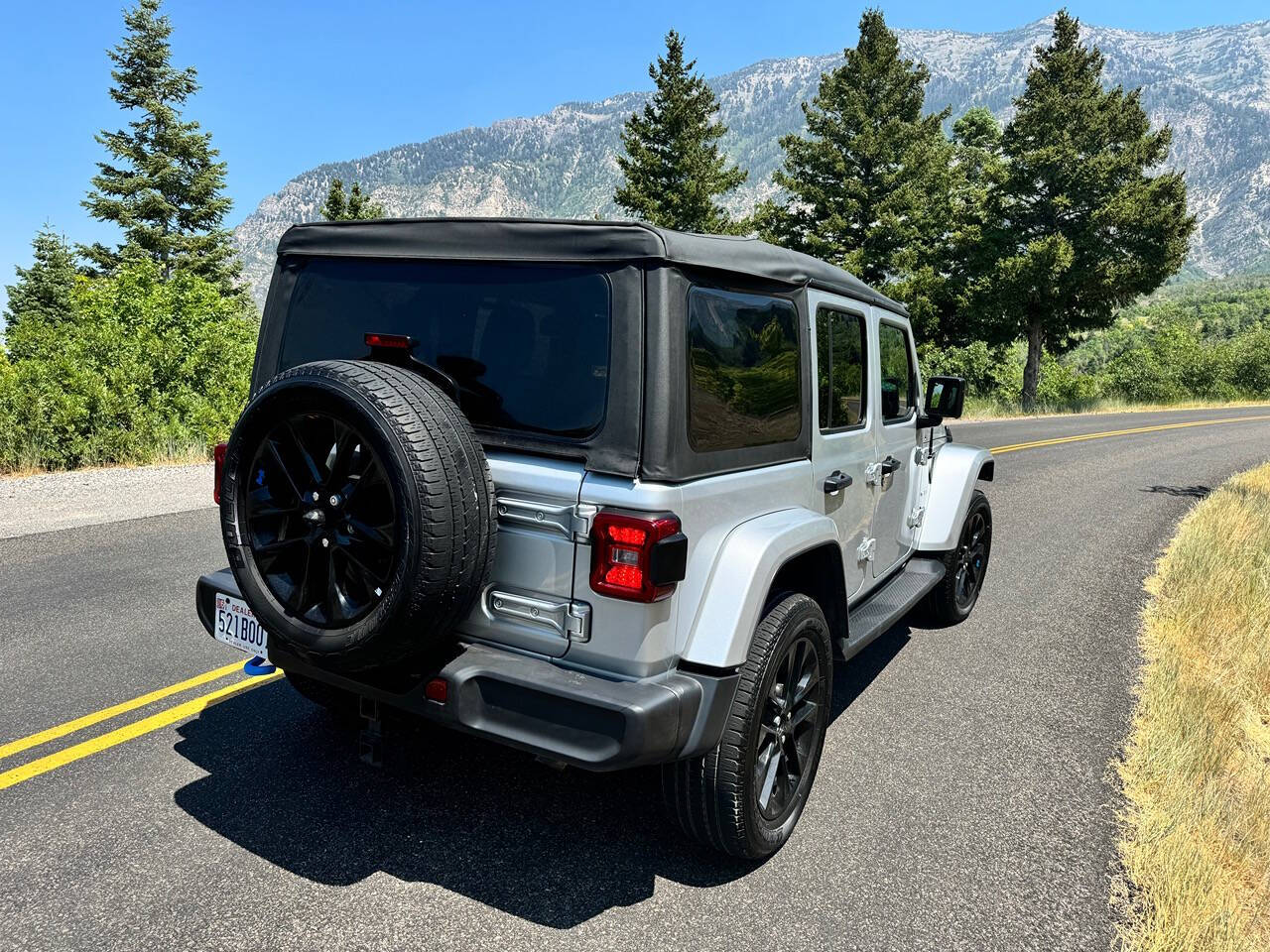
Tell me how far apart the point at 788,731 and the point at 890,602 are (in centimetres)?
143

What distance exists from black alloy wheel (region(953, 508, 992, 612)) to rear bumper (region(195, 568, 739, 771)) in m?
3.23

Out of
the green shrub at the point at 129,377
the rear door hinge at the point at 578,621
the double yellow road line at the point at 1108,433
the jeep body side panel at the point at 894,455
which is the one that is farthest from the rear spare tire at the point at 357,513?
the double yellow road line at the point at 1108,433

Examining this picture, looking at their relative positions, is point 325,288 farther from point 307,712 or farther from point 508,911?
point 508,911

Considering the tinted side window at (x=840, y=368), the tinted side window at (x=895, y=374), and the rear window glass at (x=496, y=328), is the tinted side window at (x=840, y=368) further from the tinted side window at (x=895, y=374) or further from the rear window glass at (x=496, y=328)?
the rear window glass at (x=496, y=328)

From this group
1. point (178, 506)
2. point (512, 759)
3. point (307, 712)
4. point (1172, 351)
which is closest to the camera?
point (512, 759)

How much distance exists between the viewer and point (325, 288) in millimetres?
3092

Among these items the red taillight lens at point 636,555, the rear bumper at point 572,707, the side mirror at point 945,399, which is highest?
the side mirror at point 945,399

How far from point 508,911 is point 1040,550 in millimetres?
6590

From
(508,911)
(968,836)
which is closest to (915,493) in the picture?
(968,836)

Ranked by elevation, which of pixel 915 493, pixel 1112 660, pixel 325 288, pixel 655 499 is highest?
pixel 325 288

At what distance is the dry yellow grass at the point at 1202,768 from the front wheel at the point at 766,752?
3.57ft

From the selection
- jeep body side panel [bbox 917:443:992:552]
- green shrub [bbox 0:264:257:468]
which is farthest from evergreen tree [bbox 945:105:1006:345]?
jeep body side panel [bbox 917:443:992:552]

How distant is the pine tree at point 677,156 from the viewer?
113 ft

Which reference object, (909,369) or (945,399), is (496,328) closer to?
(909,369)
